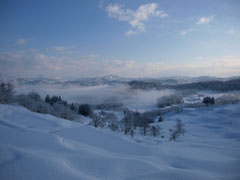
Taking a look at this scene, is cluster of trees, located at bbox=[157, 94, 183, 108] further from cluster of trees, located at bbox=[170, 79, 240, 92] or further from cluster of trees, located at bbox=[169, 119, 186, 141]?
cluster of trees, located at bbox=[169, 119, 186, 141]

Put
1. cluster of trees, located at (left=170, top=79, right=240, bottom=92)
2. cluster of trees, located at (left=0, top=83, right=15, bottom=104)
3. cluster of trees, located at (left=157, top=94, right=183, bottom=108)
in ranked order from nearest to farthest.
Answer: cluster of trees, located at (left=0, top=83, right=15, bottom=104)
cluster of trees, located at (left=157, top=94, right=183, bottom=108)
cluster of trees, located at (left=170, top=79, right=240, bottom=92)

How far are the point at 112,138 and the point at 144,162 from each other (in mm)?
2950

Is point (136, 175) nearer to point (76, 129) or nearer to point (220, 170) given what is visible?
point (220, 170)

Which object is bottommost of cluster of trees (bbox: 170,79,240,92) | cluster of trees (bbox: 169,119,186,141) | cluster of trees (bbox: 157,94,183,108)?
cluster of trees (bbox: 157,94,183,108)

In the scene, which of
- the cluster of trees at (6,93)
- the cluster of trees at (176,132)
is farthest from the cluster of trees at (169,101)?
the cluster of trees at (6,93)

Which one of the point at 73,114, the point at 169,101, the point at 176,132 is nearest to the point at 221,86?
the point at 169,101

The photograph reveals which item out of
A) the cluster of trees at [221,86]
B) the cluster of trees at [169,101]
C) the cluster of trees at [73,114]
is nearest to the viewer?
the cluster of trees at [73,114]

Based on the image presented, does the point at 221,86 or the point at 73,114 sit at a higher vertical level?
the point at 221,86

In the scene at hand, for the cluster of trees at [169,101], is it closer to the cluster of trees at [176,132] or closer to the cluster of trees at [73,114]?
the cluster of trees at [73,114]

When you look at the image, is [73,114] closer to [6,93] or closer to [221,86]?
[6,93]

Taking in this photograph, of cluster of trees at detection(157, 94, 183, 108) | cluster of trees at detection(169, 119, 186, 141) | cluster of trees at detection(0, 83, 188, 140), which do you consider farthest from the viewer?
cluster of trees at detection(157, 94, 183, 108)

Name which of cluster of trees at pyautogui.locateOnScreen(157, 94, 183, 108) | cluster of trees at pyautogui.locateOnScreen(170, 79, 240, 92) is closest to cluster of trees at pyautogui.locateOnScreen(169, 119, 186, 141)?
cluster of trees at pyautogui.locateOnScreen(157, 94, 183, 108)

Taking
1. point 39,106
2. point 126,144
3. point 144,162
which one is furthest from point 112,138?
point 39,106

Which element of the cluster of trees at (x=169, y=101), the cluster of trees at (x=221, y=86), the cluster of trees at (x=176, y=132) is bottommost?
the cluster of trees at (x=169, y=101)
